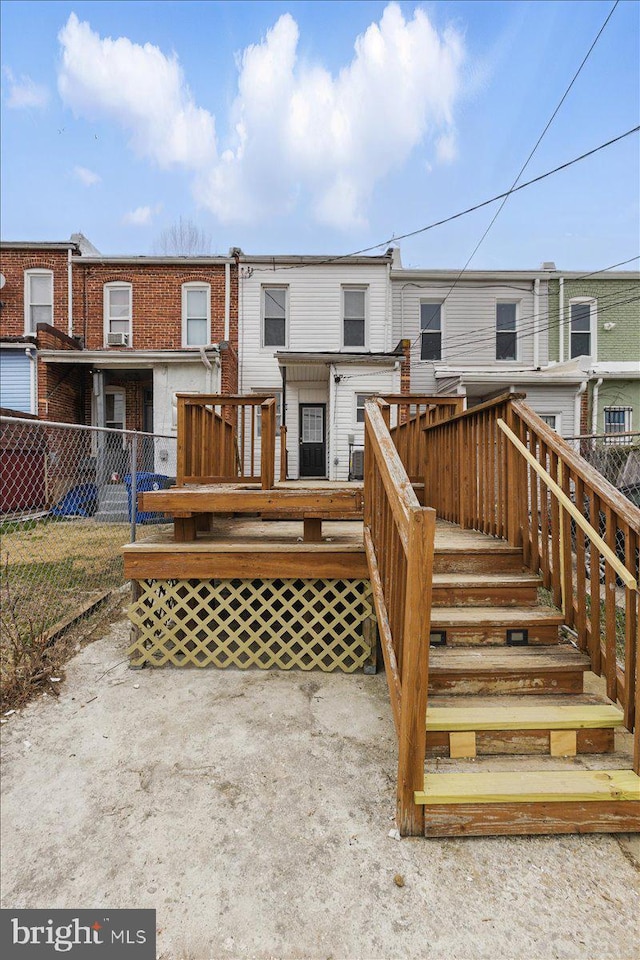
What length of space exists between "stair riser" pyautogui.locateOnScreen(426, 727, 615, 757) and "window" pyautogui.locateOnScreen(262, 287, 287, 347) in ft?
36.0

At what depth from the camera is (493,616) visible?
254 cm

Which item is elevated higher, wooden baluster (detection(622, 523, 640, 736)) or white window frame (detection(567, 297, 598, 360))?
white window frame (detection(567, 297, 598, 360))

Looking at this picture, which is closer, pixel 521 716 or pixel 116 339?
pixel 521 716

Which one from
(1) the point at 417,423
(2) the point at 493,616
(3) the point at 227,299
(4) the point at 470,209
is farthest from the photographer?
(3) the point at 227,299

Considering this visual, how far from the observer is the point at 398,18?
9.30 metres

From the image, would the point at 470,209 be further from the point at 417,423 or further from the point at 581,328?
the point at 417,423

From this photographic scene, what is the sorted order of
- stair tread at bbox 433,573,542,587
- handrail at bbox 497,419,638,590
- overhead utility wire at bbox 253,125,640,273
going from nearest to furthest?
handrail at bbox 497,419,638,590 < stair tread at bbox 433,573,542,587 < overhead utility wire at bbox 253,125,640,273

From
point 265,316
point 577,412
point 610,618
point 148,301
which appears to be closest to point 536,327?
point 577,412

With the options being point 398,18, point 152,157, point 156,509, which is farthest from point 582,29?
point 152,157

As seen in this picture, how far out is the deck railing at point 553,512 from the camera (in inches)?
81.0

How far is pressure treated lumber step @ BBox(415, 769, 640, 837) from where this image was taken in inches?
70.3

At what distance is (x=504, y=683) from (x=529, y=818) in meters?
0.58

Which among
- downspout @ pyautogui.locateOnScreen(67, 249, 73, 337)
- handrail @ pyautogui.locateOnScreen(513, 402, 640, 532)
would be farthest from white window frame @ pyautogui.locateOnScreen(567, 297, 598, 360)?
downspout @ pyautogui.locateOnScreen(67, 249, 73, 337)

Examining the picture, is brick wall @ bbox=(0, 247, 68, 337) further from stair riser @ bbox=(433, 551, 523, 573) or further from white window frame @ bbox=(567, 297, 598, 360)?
white window frame @ bbox=(567, 297, 598, 360)
